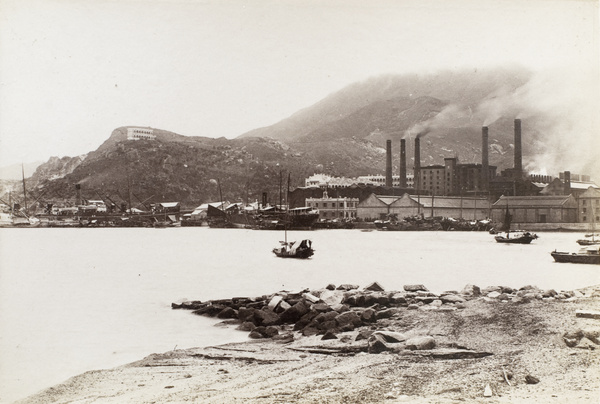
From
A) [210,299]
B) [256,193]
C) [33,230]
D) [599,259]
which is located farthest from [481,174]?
[33,230]

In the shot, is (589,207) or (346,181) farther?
(346,181)

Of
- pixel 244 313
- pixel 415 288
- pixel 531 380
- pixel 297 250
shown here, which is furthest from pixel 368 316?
pixel 297 250

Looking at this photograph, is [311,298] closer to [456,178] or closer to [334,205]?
[456,178]

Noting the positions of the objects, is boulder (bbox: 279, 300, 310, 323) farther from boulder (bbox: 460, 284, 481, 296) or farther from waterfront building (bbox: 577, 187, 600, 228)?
waterfront building (bbox: 577, 187, 600, 228)

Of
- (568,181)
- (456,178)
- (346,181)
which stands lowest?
(568,181)

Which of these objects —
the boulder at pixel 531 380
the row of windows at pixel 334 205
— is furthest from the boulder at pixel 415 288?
the row of windows at pixel 334 205

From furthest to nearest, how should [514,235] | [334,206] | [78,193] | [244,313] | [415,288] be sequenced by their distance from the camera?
[334,206]
[78,193]
[514,235]
[415,288]
[244,313]

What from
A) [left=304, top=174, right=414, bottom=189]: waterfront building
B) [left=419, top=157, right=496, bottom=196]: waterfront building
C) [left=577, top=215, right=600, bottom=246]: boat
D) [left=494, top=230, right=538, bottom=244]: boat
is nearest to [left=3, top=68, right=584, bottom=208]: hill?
[left=419, top=157, right=496, bottom=196]: waterfront building
